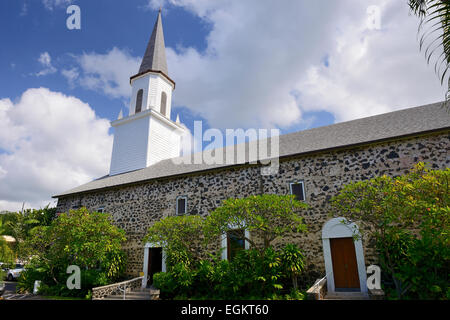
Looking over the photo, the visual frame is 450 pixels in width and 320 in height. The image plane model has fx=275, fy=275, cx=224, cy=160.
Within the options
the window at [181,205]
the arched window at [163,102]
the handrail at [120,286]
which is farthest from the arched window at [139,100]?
the handrail at [120,286]

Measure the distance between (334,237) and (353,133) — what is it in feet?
17.4

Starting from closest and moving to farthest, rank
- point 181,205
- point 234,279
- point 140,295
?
point 234,279 → point 140,295 → point 181,205

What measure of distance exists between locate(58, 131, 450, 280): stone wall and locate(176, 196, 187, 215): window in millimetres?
286

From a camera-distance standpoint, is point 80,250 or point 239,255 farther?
point 80,250

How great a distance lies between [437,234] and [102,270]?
14.6 meters

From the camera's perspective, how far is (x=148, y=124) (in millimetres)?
21500

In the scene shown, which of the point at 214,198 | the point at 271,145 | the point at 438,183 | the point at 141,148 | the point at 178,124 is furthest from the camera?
the point at 178,124

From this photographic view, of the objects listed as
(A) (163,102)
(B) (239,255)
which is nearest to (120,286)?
(B) (239,255)

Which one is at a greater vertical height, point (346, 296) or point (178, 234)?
point (178, 234)

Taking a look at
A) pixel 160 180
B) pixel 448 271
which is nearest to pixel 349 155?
pixel 448 271

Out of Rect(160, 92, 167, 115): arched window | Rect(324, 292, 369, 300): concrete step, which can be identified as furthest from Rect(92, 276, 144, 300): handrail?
Rect(160, 92, 167, 115): arched window

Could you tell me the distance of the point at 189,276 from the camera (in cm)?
1155

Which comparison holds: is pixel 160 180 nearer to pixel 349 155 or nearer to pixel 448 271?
pixel 349 155

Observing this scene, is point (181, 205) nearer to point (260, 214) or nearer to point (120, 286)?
point (120, 286)
